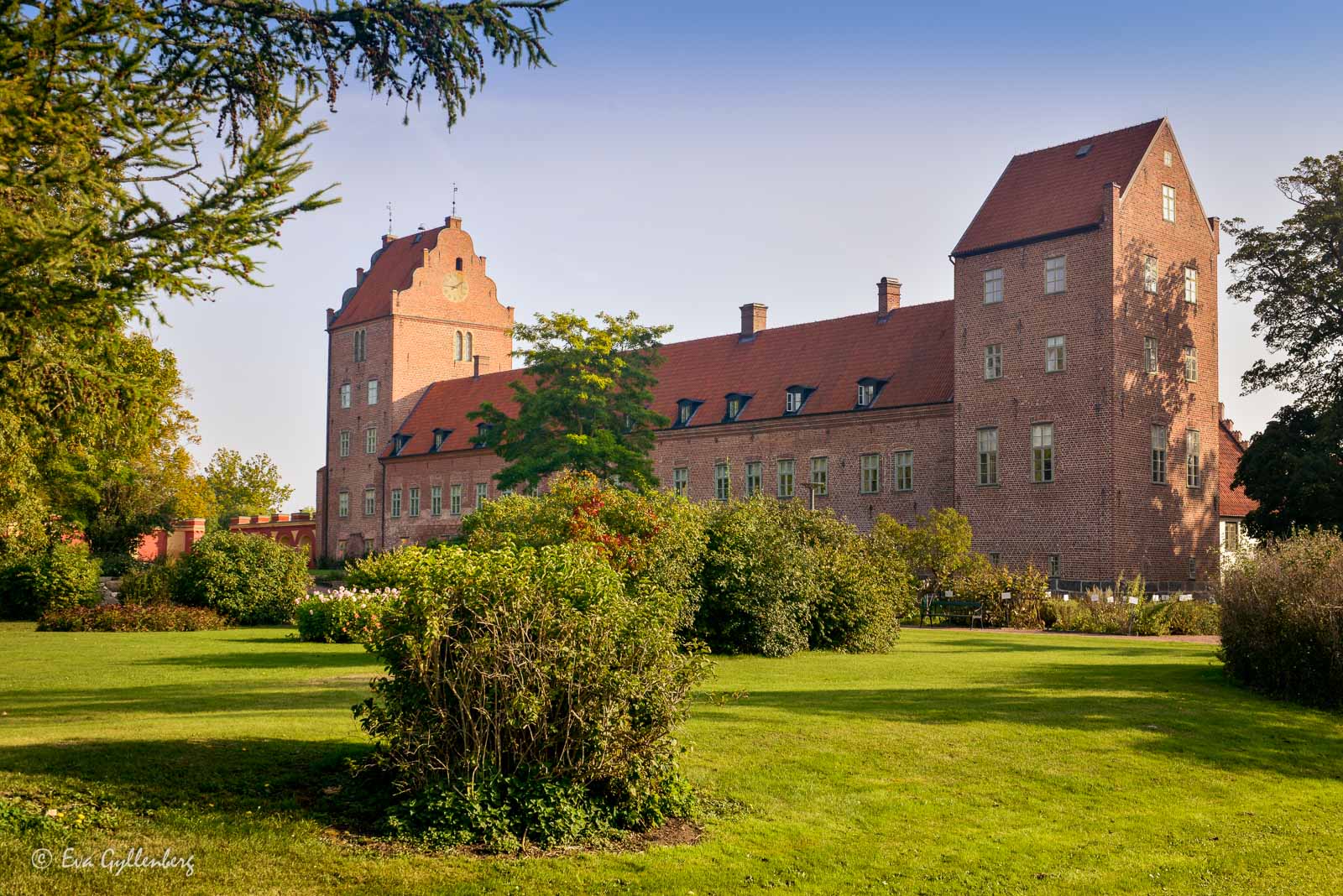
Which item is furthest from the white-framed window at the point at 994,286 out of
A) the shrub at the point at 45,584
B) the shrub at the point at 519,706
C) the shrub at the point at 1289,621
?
the shrub at the point at 519,706

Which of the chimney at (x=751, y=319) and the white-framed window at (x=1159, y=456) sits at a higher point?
the chimney at (x=751, y=319)

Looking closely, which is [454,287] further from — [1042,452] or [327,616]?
[327,616]

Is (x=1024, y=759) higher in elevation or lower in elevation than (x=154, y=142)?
lower

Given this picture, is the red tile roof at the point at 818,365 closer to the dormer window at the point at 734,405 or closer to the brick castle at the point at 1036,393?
the brick castle at the point at 1036,393

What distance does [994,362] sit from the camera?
43.5 meters

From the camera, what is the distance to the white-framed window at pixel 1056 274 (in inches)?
1640

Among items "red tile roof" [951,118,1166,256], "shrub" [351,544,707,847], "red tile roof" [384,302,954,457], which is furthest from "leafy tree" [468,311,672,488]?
"shrub" [351,544,707,847]

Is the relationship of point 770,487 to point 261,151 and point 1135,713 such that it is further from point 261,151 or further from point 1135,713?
point 261,151

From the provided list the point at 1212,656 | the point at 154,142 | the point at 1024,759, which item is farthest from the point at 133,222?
the point at 1212,656

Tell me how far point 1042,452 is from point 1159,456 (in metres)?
3.88

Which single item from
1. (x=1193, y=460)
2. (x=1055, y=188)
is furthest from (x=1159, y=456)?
(x=1055, y=188)

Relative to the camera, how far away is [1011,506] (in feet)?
138

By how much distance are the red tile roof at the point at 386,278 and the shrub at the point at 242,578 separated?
119 feet

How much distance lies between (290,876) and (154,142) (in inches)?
182
